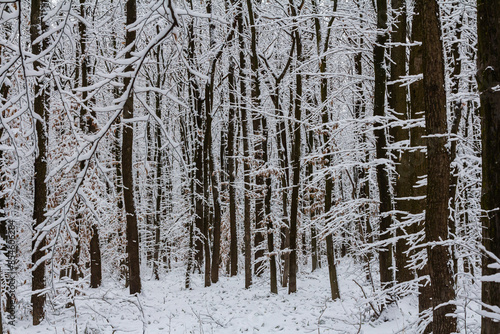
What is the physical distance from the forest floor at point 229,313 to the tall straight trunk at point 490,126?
243cm

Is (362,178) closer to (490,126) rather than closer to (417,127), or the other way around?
(417,127)

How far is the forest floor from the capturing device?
7316 mm

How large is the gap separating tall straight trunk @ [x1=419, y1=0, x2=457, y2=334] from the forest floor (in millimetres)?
752

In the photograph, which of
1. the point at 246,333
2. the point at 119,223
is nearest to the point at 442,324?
the point at 246,333

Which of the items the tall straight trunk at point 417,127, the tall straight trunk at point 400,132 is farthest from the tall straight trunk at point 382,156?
the tall straight trunk at point 417,127

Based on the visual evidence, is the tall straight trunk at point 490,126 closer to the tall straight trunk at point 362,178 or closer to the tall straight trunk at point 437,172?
the tall straight trunk at point 437,172

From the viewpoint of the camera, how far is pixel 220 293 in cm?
1381

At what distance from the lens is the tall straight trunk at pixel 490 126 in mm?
3203

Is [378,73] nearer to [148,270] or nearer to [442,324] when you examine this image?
[442,324]

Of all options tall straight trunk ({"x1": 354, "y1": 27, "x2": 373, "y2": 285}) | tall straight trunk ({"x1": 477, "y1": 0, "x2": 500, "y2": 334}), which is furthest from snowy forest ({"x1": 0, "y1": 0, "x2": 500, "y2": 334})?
tall straight trunk ({"x1": 354, "y1": 27, "x2": 373, "y2": 285})

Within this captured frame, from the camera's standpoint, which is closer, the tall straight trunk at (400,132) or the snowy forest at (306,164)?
the snowy forest at (306,164)

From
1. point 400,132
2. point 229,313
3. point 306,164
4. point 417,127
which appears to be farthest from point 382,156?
point 229,313

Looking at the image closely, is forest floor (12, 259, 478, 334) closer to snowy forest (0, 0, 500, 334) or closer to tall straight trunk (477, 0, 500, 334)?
snowy forest (0, 0, 500, 334)

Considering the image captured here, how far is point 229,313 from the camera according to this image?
10219 mm
